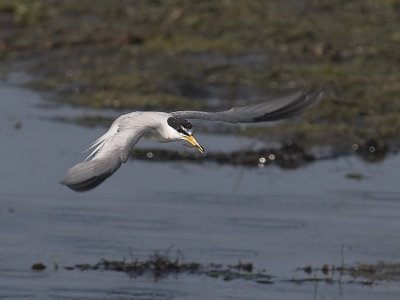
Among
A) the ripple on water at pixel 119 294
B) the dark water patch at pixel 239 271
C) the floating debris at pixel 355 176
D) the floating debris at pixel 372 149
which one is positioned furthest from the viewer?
the floating debris at pixel 372 149

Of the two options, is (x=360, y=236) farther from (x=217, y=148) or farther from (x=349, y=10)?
(x=349, y=10)

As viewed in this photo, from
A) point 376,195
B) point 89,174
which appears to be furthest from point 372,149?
point 89,174

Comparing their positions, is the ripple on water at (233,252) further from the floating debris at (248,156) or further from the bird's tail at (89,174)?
the bird's tail at (89,174)

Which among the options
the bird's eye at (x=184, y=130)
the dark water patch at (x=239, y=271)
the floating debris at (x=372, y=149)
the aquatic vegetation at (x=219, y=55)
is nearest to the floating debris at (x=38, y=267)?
the dark water patch at (x=239, y=271)

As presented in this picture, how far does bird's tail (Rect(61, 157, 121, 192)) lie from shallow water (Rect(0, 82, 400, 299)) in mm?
2330

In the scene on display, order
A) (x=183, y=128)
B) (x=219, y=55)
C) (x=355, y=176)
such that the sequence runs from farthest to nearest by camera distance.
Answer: (x=219, y=55)
(x=355, y=176)
(x=183, y=128)

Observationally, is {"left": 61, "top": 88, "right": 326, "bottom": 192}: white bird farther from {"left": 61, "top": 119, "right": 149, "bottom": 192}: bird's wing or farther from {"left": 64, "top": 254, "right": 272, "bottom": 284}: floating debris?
{"left": 64, "top": 254, "right": 272, "bottom": 284}: floating debris

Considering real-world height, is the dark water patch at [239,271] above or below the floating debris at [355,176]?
below

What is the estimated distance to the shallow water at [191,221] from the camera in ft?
38.8

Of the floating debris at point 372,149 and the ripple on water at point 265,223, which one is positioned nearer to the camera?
the ripple on water at point 265,223

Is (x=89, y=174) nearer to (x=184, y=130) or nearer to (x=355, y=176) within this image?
(x=184, y=130)

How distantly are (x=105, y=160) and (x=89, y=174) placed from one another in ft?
0.87

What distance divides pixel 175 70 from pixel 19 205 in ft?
17.9

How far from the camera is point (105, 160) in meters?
9.41
